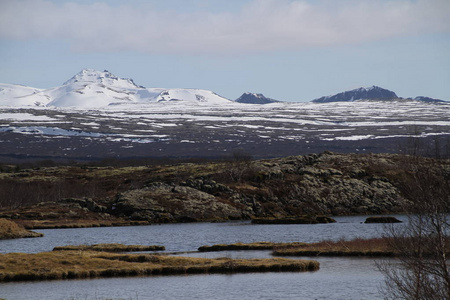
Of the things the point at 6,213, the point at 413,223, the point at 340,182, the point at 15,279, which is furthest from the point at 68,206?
the point at 413,223

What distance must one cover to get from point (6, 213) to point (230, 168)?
226 feet

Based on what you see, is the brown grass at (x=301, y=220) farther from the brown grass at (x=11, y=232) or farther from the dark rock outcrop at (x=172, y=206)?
the brown grass at (x=11, y=232)

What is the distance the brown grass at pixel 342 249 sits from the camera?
6338 cm

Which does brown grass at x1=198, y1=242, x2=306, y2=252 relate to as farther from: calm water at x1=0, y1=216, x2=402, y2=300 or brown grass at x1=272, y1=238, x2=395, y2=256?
calm water at x1=0, y1=216, x2=402, y2=300

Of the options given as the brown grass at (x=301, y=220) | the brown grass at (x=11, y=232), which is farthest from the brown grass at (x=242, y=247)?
the brown grass at (x=301, y=220)

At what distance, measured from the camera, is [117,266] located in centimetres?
5612

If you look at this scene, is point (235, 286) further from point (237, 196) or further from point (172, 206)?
point (237, 196)

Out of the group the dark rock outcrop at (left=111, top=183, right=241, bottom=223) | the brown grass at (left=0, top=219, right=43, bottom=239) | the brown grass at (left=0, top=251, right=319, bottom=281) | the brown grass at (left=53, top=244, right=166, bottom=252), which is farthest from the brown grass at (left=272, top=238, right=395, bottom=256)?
the dark rock outcrop at (left=111, top=183, right=241, bottom=223)

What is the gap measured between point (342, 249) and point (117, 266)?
24.1 meters

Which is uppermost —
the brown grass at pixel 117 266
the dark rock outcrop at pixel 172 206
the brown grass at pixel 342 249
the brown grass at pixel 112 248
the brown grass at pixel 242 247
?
the brown grass at pixel 117 266

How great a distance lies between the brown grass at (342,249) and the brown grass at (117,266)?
336 inches

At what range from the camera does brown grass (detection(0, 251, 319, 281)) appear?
53.2 m

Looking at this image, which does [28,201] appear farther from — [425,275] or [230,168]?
[425,275]

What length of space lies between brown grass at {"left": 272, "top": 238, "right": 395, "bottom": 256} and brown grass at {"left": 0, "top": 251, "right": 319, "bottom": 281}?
28.0ft
